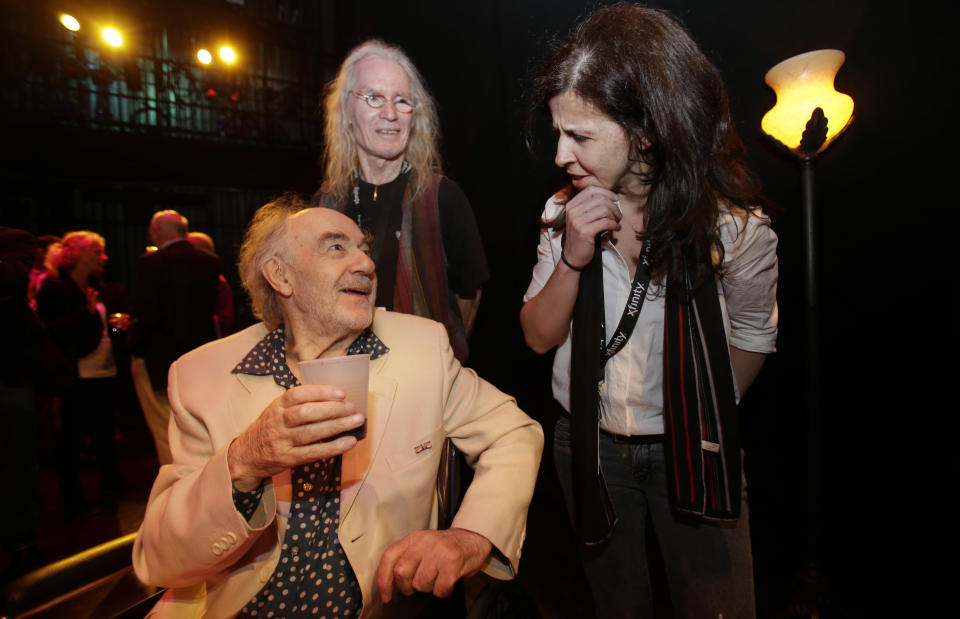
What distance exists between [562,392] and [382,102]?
4.08 ft

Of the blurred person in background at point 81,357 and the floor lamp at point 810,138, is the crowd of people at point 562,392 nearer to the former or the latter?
the floor lamp at point 810,138

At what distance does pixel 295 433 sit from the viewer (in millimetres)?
845

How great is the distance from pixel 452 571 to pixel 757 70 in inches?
84.0

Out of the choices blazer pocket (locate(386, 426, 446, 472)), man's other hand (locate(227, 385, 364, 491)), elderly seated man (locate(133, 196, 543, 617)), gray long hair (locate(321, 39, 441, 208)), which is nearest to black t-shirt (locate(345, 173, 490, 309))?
gray long hair (locate(321, 39, 441, 208))

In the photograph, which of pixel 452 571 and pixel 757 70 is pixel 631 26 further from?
pixel 452 571

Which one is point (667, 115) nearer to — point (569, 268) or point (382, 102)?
point (569, 268)

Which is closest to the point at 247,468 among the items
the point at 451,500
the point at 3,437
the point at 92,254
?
the point at 451,500

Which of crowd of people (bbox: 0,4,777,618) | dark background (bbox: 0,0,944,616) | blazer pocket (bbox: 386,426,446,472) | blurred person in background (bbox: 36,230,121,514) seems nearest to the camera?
crowd of people (bbox: 0,4,777,618)

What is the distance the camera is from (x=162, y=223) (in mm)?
3176

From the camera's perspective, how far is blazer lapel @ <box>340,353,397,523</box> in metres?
1.23

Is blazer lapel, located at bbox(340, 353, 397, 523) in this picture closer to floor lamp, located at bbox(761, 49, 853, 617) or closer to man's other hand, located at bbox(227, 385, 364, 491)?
man's other hand, located at bbox(227, 385, 364, 491)

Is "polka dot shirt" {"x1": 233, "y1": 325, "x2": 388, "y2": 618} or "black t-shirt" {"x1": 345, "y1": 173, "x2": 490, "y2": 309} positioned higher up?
"black t-shirt" {"x1": 345, "y1": 173, "x2": 490, "y2": 309}

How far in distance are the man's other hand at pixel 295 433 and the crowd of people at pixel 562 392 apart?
2cm

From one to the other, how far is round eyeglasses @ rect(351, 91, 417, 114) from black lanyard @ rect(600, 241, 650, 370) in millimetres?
1064
